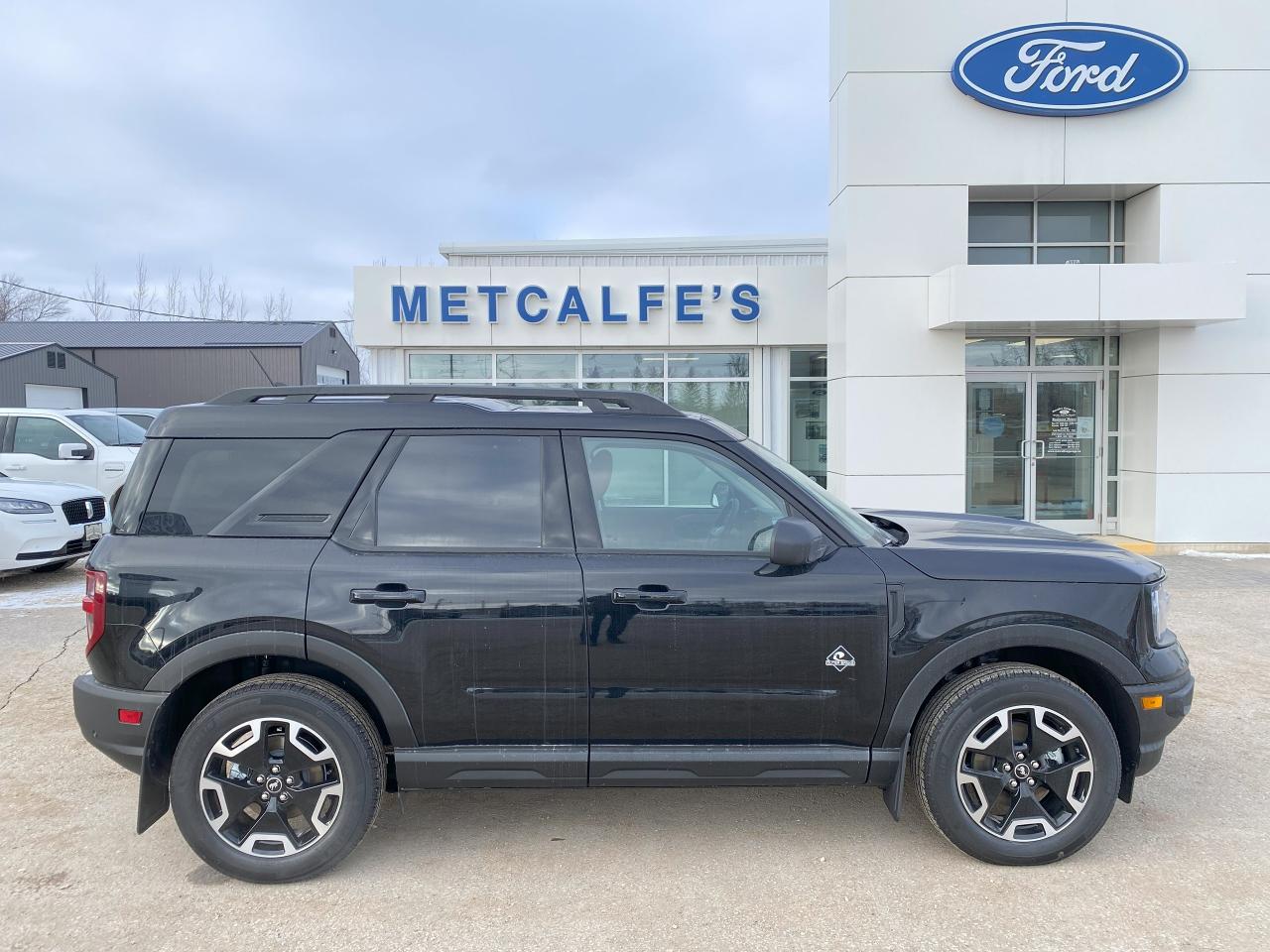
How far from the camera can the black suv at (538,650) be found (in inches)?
132

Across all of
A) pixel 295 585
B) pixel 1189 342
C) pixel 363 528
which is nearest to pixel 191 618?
pixel 295 585

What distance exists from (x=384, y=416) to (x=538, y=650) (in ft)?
3.79

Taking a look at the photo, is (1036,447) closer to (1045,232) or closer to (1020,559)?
(1045,232)

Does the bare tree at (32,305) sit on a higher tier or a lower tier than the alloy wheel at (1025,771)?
higher

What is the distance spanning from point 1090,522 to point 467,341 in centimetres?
931

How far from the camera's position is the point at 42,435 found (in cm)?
1230

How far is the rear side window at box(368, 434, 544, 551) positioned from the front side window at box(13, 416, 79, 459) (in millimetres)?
11040

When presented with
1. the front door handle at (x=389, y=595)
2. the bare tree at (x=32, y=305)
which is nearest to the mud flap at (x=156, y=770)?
the front door handle at (x=389, y=595)

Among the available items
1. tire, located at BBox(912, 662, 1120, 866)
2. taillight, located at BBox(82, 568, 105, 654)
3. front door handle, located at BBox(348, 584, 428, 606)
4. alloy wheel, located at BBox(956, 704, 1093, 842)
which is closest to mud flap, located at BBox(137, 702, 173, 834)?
taillight, located at BBox(82, 568, 105, 654)

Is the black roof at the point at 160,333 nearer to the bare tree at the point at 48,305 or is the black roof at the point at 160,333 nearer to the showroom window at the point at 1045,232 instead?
the bare tree at the point at 48,305

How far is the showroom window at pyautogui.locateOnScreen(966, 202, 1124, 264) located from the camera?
11.9 metres

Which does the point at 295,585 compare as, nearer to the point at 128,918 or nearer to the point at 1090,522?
the point at 128,918

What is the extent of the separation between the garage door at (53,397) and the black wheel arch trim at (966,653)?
3412cm

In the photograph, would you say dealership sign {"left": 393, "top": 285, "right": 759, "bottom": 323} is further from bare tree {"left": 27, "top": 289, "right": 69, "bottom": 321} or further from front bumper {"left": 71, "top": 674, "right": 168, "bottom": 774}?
bare tree {"left": 27, "top": 289, "right": 69, "bottom": 321}
